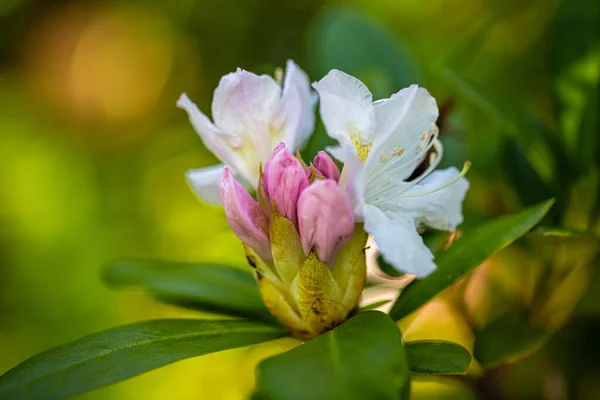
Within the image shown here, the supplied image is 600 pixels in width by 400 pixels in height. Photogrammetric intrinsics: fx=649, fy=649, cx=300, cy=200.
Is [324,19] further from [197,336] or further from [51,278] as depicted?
[51,278]

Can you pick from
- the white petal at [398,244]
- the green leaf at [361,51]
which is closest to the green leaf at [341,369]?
the white petal at [398,244]

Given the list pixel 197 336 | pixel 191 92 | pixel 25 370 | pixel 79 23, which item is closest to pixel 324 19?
pixel 197 336

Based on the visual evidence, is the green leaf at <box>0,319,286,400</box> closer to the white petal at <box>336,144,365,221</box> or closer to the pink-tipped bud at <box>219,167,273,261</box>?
the pink-tipped bud at <box>219,167,273,261</box>

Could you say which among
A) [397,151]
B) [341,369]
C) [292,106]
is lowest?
[341,369]

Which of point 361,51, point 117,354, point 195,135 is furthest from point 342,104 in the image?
point 195,135

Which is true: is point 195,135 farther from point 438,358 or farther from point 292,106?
point 438,358

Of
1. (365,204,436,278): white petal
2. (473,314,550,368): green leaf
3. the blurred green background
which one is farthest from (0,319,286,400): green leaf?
the blurred green background
